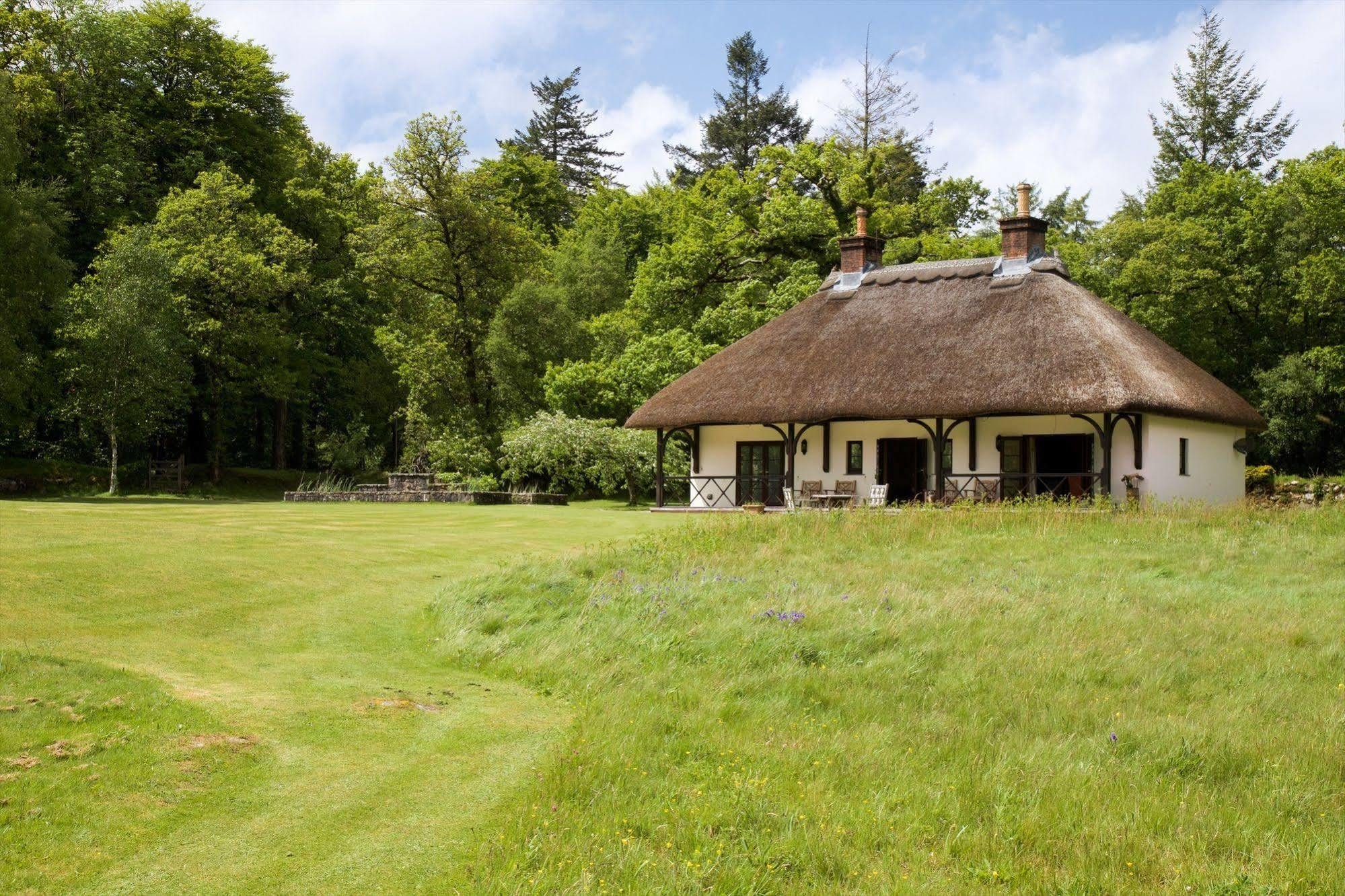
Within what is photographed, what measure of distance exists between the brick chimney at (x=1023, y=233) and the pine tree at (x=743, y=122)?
92.3 feet

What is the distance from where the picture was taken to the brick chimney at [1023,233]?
26.5 metres

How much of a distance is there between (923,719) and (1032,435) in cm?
1839

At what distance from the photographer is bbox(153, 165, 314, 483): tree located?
113 feet

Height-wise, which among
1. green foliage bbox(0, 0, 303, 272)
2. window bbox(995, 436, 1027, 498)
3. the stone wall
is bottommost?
the stone wall

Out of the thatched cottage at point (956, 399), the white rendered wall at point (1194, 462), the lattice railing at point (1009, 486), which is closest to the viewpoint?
the thatched cottage at point (956, 399)

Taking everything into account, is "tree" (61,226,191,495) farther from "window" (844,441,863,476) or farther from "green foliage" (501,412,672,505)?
"window" (844,441,863,476)

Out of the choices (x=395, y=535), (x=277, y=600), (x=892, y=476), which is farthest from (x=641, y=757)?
(x=892, y=476)

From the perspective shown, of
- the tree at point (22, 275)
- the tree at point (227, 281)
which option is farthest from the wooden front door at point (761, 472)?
the tree at point (22, 275)

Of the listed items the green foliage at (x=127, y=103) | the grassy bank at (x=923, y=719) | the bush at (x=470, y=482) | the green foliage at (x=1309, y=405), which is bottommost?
the grassy bank at (x=923, y=719)

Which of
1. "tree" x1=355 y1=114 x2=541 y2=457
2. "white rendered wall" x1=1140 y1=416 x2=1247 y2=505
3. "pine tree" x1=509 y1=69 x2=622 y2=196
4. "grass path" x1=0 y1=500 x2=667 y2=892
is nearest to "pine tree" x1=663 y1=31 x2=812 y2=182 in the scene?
"pine tree" x1=509 y1=69 x2=622 y2=196

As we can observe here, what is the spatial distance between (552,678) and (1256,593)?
719 centimetres

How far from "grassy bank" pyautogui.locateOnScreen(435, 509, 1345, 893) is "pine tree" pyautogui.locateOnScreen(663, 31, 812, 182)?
44.8 metres

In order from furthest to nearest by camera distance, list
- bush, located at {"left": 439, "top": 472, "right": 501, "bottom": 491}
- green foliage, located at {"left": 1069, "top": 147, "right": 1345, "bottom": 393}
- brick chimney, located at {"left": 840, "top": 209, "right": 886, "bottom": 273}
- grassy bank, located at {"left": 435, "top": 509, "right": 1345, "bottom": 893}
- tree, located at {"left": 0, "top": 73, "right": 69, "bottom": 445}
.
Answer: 1. green foliage, located at {"left": 1069, "top": 147, "right": 1345, "bottom": 393}
2. bush, located at {"left": 439, "top": 472, "right": 501, "bottom": 491}
3. brick chimney, located at {"left": 840, "top": 209, "right": 886, "bottom": 273}
4. tree, located at {"left": 0, "top": 73, "right": 69, "bottom": 445}
5. grassy bank, located at {"left": 435, "top": 509, "right": 1345, "bottom": 893}

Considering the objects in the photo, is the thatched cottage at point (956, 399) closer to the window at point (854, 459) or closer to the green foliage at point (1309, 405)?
the window at point (854, 459)
